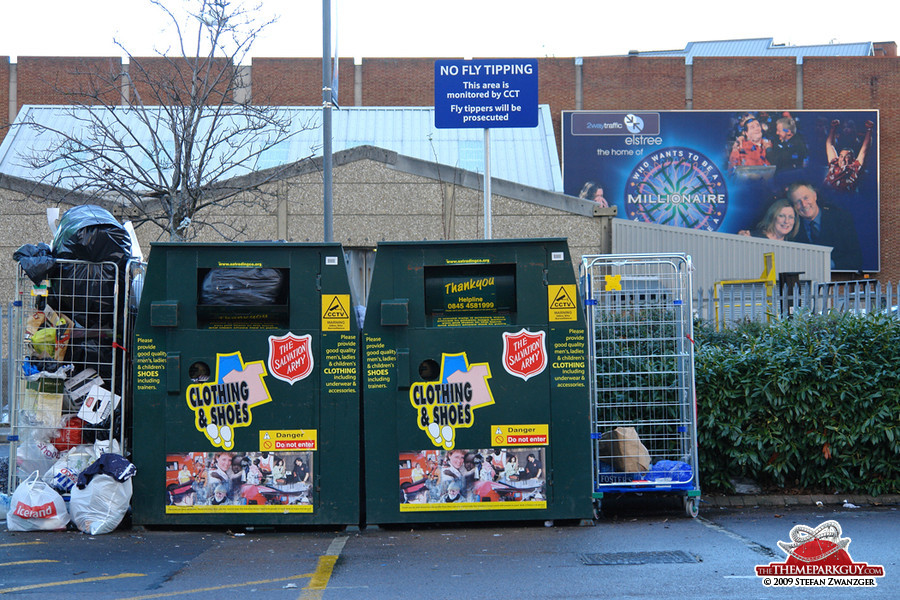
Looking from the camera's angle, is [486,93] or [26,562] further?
[486,93]

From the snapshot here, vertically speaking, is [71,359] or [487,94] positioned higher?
[487,94]

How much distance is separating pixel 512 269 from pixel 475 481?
1840mm

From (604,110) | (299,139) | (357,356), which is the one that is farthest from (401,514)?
(604,110)

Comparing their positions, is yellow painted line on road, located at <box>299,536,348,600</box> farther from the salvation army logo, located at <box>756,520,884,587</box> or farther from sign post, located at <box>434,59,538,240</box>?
sign post, located at <box>434,59,538,240</box>

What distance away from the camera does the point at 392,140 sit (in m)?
24.0

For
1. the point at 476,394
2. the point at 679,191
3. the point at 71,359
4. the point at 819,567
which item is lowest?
the point at 819,567

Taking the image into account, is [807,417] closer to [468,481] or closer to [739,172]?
[468,481]

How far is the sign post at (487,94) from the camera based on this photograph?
945cm

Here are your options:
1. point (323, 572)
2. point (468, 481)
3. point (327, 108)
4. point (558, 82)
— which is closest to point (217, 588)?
point (323, 572)

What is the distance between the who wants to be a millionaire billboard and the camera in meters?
33.0

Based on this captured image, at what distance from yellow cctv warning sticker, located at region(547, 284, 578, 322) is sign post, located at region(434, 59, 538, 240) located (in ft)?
7.30

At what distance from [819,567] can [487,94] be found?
5947 millimetres

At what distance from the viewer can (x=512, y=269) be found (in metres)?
7.44

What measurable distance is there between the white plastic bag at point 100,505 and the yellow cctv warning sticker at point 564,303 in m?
3.84
